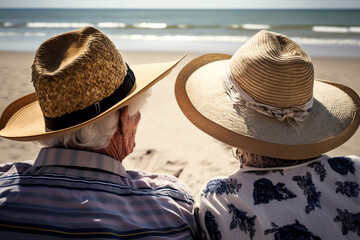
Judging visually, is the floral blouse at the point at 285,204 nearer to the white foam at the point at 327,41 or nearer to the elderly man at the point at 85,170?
the elderly man at the point at 85,170

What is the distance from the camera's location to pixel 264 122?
1275 millimetres

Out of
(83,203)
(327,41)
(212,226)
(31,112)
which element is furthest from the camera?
(327,41)

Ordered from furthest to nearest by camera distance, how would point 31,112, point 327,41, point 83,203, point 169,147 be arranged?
point 327,41
point 169,147
point 31,112
point 83,203

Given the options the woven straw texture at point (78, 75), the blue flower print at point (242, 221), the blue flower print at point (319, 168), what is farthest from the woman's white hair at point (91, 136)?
the blue flower print at point (319, 168)

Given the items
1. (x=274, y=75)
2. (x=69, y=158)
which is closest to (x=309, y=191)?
(x=274, y=75)

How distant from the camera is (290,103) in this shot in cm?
127

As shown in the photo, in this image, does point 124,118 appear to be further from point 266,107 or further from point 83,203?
point 266,107

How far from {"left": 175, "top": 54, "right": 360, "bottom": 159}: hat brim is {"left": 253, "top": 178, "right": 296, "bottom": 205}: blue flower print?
13cm

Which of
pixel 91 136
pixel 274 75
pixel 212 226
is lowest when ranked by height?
pixel 212 226

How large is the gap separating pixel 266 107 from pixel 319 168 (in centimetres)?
36

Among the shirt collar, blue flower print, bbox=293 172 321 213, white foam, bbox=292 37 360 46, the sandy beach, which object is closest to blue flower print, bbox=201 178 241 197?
blue flower print, bbox=293 172 321 213

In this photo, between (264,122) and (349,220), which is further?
(264,122)

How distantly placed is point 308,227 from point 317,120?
548mm

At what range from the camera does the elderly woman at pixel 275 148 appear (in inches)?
43.4
